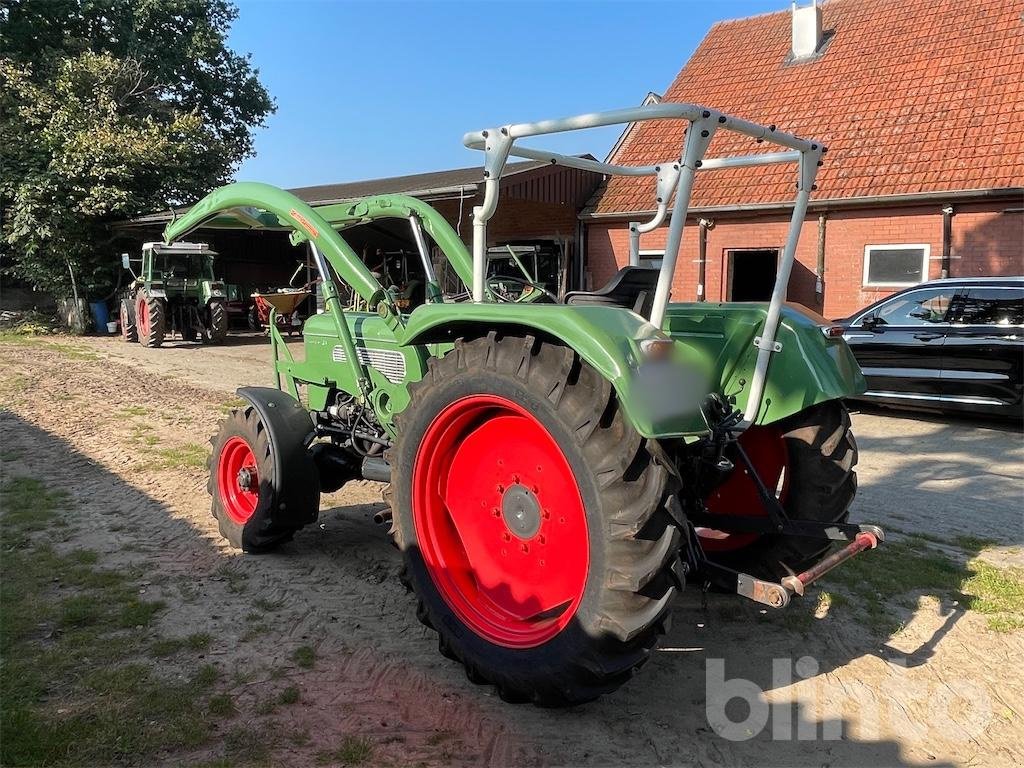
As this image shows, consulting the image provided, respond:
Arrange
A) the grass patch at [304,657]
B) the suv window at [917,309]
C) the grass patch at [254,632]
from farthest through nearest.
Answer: the suv window at [917,309], the grass patch at [254,632], the grass patch at [304,657]

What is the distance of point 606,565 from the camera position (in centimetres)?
230

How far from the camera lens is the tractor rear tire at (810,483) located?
3174mm

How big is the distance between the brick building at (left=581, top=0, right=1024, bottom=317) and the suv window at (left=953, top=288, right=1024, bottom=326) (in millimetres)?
2890

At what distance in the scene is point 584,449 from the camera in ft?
7.69

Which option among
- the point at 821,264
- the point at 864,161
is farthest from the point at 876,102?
the point at 821,264

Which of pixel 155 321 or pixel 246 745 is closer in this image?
pixel 246 745

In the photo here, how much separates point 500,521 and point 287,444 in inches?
58.8

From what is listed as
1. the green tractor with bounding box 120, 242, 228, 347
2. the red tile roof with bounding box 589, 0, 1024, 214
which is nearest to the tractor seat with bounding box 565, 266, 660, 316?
the red tile roof with bounding box 589, 0, 1024, 214

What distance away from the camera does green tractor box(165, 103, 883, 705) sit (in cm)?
231

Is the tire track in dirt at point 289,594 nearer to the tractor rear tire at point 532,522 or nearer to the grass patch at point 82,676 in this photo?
the grass patch at point 82,676

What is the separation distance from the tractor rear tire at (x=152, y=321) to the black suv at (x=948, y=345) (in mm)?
12467

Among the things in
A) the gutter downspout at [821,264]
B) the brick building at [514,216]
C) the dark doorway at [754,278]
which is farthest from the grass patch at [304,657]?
the dark doorway at [754,278]

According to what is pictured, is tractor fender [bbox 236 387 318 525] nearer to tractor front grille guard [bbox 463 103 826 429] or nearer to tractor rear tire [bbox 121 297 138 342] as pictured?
tractor front grille guard [bbox 463 103 826 429]

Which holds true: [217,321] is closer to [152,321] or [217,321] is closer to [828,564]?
[152,321]
